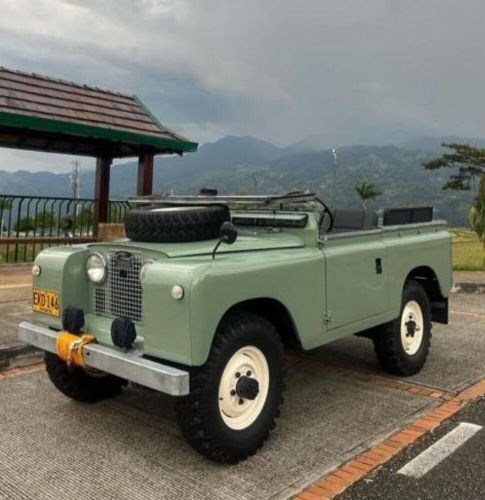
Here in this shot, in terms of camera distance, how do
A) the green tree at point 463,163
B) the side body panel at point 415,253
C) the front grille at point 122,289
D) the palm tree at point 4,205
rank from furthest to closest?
the green tree at point 463,163
the palm tree at point 4,205
the side body panel at point 415,253
the front grille at point 122,289

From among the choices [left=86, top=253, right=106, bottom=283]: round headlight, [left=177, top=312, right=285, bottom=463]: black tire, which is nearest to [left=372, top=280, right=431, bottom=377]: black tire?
[left=177, top=312, right=285, bottom=463]: black tire

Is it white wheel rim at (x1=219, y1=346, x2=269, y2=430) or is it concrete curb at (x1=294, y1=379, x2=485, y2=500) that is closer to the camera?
concrete curb at (x1=294, y1=379, x2=485, y2=500)

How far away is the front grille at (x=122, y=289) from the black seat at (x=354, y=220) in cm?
225

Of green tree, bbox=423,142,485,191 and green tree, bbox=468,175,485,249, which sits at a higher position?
green tree, bbox=423,142,485,191

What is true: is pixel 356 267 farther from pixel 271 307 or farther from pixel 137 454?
pixel 137 454

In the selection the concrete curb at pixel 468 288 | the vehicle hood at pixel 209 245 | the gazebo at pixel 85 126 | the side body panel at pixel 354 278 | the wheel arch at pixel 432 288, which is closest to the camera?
the vehicle hood at pixel 209 245

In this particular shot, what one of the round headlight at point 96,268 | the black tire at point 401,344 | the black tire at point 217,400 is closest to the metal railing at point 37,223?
the black tire at point 401,344

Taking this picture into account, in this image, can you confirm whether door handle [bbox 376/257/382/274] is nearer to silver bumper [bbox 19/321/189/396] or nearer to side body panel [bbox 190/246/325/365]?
side body panel [bbox 190/246/325/365]

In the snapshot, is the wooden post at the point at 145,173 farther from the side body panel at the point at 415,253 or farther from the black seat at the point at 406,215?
the side body panel at the point at 415,253

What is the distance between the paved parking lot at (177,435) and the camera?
3.20 m

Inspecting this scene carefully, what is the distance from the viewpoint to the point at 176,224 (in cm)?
372

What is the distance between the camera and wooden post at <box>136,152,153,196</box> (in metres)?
10.3

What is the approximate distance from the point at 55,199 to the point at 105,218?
1.02 meters

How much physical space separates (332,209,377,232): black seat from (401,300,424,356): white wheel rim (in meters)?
0.85
